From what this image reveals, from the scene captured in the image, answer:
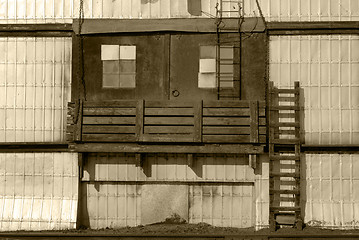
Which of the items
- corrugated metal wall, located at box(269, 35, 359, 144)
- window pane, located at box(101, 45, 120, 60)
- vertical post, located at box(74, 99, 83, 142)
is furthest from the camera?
window pane, located at box(101, 45, 120, 60)

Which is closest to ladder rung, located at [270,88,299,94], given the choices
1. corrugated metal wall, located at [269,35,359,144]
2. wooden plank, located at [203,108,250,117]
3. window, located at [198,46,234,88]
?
corrugated metal wall, located at [269,35,359,144]

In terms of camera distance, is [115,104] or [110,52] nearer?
[115,104]

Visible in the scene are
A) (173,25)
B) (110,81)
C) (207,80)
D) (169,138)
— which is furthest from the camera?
(110,81)

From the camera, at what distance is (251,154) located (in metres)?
12.6

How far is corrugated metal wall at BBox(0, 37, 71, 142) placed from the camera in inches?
514

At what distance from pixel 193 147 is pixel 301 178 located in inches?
132

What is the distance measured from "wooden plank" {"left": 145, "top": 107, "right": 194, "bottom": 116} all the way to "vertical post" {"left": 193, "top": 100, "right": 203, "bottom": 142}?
0.15m

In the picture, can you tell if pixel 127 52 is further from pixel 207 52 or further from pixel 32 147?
pixel 32 147

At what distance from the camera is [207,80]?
12883mm

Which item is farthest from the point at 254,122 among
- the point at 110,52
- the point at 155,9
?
the point at 110,52

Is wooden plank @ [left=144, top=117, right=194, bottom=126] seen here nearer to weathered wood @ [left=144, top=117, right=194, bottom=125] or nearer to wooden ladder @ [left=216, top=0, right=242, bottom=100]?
weathered wood @ [left=144, top=117, right=194, bottom=125]

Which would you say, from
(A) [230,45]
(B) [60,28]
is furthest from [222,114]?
(B) [60,28]

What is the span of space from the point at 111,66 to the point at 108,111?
4.67 ft

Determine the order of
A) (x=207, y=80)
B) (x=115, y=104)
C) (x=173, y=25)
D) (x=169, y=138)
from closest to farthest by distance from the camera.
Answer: (x=169, y=138) → (x=115, y=104) → (x=173, y=25) → (x=207, y=80)
